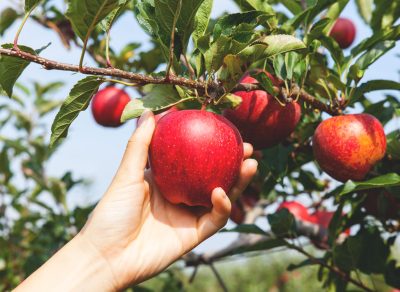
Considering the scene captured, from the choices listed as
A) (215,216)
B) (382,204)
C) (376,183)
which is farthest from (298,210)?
(215,216)

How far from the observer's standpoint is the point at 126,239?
146cm

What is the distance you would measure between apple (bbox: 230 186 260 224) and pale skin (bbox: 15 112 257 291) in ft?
4.68

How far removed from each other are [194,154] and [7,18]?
84.2 inches

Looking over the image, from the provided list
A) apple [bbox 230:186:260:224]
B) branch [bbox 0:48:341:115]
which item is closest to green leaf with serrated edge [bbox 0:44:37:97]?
branch [bbox 0:48:341:115]

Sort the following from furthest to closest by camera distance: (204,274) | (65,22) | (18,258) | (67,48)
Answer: (204,274) < (18,258) < (65,22) < (67,48)

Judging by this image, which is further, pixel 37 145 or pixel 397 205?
pixel 37 145

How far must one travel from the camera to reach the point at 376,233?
2006 millimetres

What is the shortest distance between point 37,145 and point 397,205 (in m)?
3.01

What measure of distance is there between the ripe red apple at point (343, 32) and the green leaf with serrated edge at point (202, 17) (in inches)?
69.4

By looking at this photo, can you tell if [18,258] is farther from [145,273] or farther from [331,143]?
[331,143]

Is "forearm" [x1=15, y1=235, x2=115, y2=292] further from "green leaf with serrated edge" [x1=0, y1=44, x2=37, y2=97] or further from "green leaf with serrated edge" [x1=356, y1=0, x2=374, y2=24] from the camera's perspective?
"green leaf with serrated edge" [x1=356, y1=0, x2=374, y2=24]

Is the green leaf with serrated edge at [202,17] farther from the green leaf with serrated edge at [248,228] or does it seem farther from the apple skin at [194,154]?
the green leaf with serrated edge at [248,228]

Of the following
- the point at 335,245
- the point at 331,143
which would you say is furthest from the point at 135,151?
the point at 335,245

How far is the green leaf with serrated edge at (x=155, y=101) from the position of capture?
4.44ft
